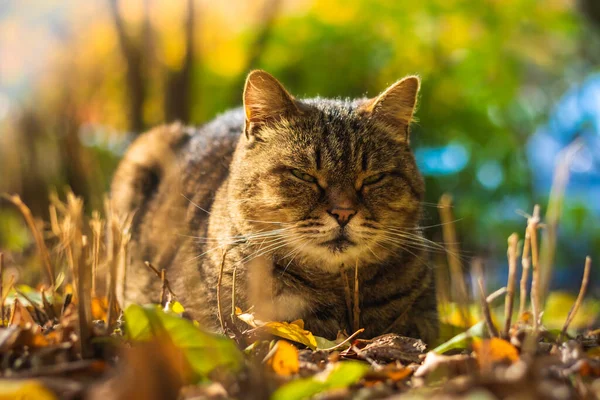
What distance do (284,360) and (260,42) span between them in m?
4.31

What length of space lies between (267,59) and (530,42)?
2.45 m

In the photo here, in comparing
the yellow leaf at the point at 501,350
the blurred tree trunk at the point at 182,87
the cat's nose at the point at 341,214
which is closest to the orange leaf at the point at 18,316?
the cat's nose at the point at 341,214

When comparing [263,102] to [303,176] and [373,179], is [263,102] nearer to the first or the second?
[303,176]

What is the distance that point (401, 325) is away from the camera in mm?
2332

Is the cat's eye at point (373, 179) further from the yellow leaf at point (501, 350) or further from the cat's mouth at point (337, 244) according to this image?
the yellow leaf at point (501, 350)

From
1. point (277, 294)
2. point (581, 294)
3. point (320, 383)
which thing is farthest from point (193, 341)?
point (581, 294)

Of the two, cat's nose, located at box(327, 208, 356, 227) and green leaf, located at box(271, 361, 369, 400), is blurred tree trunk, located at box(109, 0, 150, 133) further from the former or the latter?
green leaf, located at box(271, 361, 369, 400)

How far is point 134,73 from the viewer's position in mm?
5715

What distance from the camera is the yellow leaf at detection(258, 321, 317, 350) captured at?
184 centimetres

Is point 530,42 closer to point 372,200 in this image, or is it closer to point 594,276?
point 594,276

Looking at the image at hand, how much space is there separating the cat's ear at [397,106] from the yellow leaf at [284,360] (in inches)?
49.1

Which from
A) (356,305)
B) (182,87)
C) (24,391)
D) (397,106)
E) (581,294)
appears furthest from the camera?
(182,87)

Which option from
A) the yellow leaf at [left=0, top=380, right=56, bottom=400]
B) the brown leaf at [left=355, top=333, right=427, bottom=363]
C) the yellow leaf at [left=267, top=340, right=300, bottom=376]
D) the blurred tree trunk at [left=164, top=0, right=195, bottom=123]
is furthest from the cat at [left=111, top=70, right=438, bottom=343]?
the blurred tree trunk at [left=164, top=0, right=195, bottom=123]

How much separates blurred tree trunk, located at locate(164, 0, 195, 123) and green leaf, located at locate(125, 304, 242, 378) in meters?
4.31
